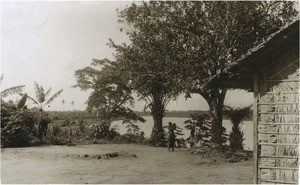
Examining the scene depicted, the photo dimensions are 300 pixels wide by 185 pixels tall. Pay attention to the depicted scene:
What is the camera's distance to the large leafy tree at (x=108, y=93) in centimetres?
2280

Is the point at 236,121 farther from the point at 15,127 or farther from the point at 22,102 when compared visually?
the point at 22,102

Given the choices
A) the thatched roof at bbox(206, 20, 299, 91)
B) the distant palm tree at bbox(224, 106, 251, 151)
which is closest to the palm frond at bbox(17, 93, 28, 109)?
the distant palm tree at bbox(224, 106, 251, 151)

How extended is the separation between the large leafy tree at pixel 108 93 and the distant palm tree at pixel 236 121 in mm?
7088

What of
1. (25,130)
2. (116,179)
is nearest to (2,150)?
(25,130)

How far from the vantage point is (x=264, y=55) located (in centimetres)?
764

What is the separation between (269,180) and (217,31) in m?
9.17

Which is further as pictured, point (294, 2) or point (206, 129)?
point (206, 129)

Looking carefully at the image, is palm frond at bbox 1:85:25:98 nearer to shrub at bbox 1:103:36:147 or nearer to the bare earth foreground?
shrub at bbox 1:103:36:147

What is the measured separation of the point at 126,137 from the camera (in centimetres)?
2172

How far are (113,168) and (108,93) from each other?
11.3 metres

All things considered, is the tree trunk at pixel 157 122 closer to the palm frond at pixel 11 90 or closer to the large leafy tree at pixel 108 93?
the large leafy tree at pixel 108 93

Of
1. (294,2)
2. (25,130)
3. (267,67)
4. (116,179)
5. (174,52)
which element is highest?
Result: (294,2)

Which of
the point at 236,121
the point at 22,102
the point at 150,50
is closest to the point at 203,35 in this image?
the point at 150,50

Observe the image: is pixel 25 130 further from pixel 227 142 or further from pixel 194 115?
pixel 227 142
